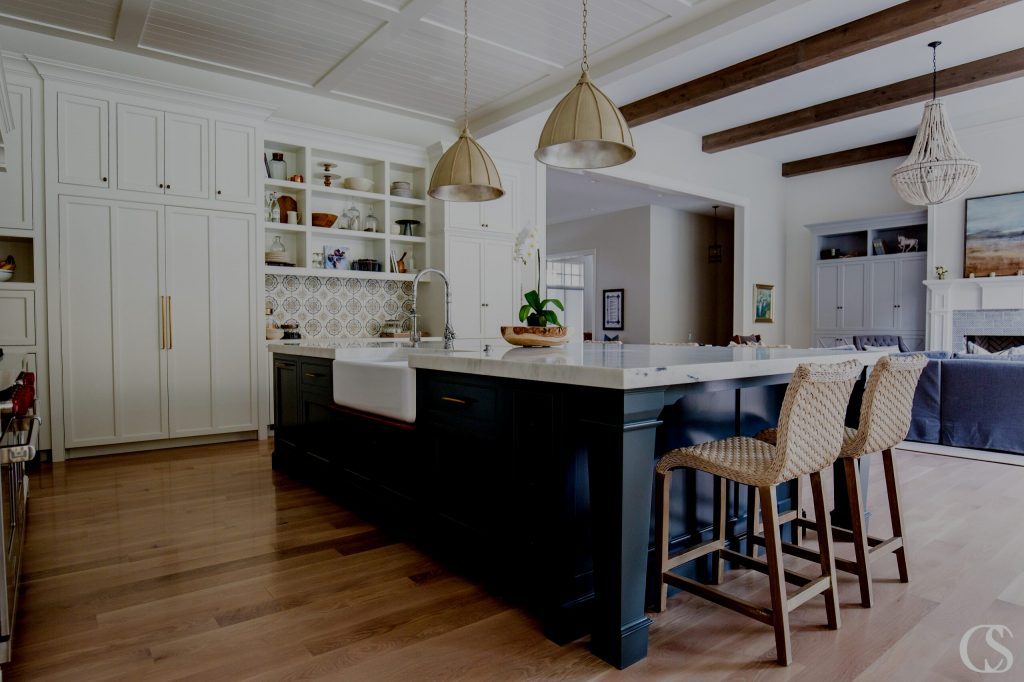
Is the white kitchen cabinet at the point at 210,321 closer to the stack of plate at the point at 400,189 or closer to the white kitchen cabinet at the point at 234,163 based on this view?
the white kitchen cabinet at the point at 234,163

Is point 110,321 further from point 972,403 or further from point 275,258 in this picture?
point 972,403

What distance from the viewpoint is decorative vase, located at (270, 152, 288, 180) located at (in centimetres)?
509

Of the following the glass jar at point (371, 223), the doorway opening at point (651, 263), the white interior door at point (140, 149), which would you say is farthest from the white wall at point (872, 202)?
the white interior door at point (140, 149)

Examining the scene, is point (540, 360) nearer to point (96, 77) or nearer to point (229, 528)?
point (229, 528)

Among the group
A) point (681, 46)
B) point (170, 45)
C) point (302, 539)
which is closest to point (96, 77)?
point (170, 45)

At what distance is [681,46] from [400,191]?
8.76ft

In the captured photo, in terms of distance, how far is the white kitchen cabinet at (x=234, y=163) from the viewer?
465cm

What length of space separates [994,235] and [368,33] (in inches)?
297

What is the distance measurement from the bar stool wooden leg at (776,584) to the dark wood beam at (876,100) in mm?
6249

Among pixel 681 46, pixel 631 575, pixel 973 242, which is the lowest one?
pixel 631 575

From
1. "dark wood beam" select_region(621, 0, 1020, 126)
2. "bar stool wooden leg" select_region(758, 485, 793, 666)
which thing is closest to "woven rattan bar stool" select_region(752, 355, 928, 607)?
"bar stool wooden leg" select_region(758, 485, 793, 666)

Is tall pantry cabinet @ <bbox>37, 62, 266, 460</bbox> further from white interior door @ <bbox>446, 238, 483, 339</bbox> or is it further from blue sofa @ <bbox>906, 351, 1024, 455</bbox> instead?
blue sofa @ <bbox>906, 351, 1024, 455</bbox>

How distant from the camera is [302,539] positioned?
2590 mm

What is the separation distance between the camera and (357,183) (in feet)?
17.6
